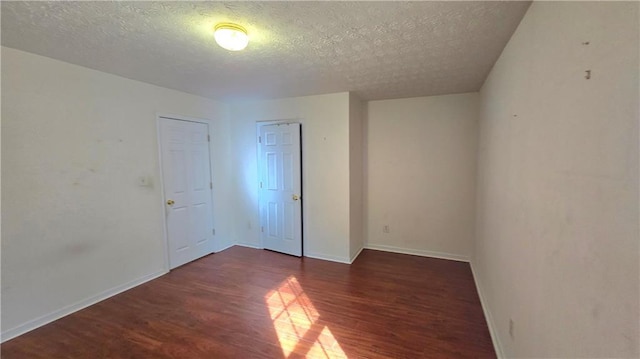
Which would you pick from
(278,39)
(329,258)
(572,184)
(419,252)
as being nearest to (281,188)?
(329,258)

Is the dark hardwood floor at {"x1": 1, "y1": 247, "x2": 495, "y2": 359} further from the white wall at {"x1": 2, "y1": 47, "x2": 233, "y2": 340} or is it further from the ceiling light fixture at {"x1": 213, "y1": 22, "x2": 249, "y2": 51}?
the ceiling light fixture at {"x1": 213, "y1": 22, "x2": 249, "y2": 51}

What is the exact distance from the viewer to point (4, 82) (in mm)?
2164

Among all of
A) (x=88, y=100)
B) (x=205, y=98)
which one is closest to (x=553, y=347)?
(x=88, y=100)

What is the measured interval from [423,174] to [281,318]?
2.80 m

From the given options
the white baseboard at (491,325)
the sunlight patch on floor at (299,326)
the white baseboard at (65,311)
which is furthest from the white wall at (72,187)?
the white baseboard at (491,325)

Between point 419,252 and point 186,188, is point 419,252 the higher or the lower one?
the lower one

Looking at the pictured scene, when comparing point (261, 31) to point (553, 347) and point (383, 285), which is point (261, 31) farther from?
point (383, 285)

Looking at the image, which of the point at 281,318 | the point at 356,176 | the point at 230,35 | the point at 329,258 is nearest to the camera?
the point at 230,35

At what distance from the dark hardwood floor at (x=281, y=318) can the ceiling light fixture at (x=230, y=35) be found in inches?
89.5

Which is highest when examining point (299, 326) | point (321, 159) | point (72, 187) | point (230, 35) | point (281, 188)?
point (230, 35)

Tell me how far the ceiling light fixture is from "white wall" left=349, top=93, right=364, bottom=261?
2054mm

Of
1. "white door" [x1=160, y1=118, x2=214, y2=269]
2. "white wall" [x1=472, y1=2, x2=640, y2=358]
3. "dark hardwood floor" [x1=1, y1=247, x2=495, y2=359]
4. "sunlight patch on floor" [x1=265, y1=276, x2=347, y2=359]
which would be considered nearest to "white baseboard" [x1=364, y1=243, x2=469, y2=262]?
"dark hardwood floor" [x1=1, y1=247, x2=495, y2=359]

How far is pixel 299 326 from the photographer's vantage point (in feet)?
7.84

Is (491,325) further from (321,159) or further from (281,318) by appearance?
(321,159)
